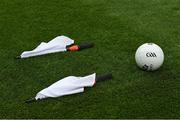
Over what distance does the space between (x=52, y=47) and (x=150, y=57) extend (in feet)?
6.17

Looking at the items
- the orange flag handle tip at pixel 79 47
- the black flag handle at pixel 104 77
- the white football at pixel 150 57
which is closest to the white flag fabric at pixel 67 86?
the black flag handle at pixel 104 77

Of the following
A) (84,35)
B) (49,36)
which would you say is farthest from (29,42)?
(84,35)

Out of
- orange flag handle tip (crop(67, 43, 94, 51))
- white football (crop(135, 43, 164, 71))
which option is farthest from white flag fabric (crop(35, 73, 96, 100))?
orange flag handle tip (crop(67, 43, 94, 51))

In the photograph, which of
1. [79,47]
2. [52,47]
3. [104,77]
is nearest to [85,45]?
[79,47]

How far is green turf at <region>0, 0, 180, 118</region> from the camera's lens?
5.26 metres

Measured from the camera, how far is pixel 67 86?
18.4 feet

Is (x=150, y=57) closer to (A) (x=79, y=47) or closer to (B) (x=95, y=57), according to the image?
(B) (x=95, y=57)

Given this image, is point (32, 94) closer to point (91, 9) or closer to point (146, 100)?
point (146, 100)

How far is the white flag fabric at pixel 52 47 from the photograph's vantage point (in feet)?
21.8

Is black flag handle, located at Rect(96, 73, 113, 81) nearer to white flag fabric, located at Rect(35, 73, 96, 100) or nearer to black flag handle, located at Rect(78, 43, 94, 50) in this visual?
white flag fabric, located at Rect(35, 73, 96, 100)

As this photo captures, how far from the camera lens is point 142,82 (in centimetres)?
581

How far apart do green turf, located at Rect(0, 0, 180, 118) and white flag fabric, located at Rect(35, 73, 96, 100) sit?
10cm

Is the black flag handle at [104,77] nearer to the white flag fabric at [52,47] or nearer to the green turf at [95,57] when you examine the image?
the green turf at [95,57]

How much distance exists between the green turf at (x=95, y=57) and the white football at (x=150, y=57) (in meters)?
0.14
